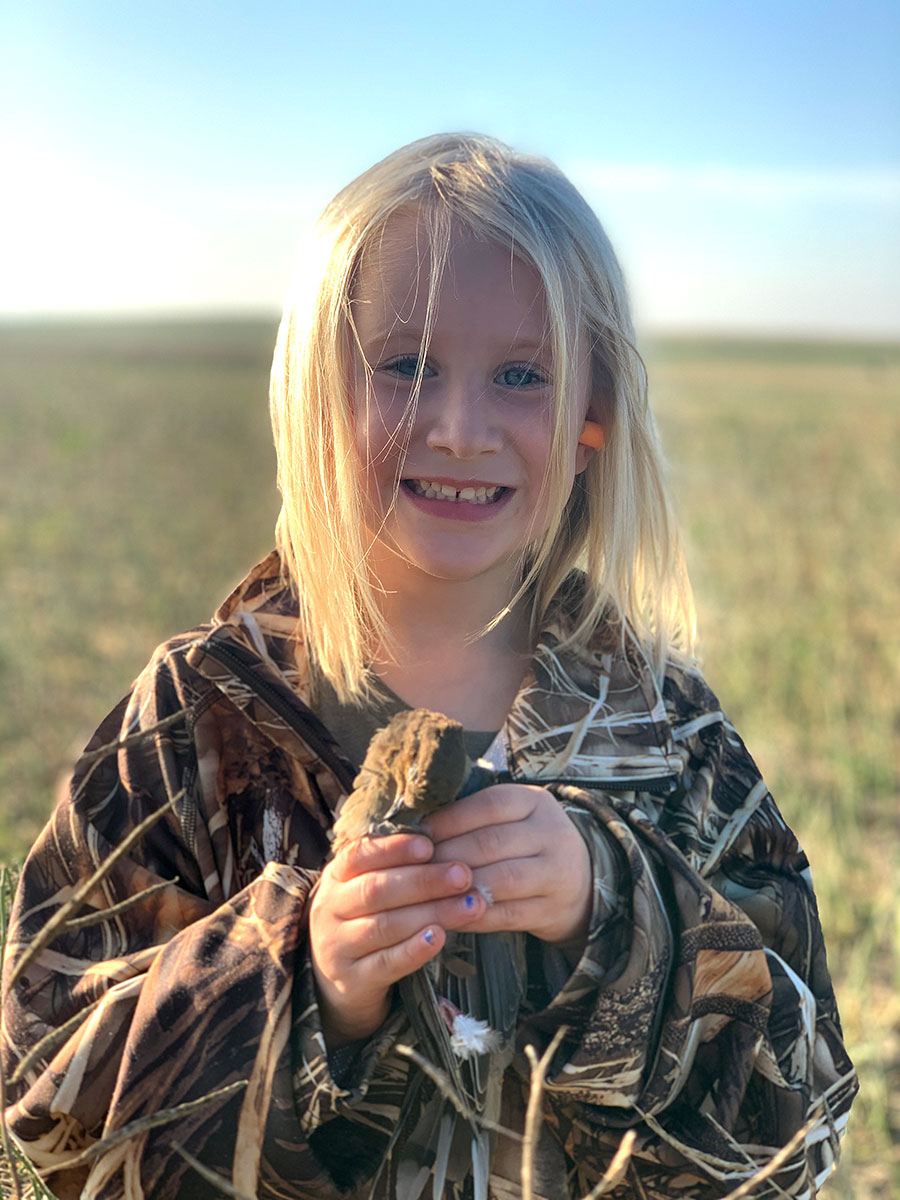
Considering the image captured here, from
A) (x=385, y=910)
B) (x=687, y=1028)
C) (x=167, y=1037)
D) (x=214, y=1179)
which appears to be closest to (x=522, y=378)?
(x=385, y=910)

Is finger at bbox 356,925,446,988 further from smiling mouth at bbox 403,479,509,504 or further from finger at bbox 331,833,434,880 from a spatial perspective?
smiling mouth at bbox 403,479,509,504

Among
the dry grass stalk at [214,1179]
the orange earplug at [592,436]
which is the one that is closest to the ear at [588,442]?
the orange earplug at [592,436]

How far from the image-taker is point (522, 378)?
6.23 feet

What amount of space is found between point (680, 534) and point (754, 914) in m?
0.79

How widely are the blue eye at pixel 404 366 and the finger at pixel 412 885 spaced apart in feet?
2.75

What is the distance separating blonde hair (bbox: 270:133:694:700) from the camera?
1.94 meters

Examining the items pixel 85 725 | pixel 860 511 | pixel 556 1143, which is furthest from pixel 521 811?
pixel 860 511

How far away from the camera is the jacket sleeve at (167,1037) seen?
1.51m

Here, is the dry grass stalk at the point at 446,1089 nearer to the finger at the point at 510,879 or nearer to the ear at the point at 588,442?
the finger at the point at 510,879

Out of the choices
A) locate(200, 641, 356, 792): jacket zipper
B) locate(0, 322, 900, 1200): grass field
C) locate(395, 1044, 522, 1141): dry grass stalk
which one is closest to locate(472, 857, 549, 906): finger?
locate(395, 1044, 522, 1141): dry grass stalk

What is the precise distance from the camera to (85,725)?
7820mm

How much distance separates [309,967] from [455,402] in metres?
0.88

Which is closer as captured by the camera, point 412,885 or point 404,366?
point 412,885

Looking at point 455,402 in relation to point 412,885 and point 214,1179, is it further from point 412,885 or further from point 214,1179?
point 214,1179
